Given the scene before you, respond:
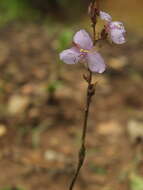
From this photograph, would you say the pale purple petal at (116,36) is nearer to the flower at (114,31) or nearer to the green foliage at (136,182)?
the flower at (114,31)

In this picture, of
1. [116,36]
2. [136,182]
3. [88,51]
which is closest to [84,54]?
[88,51]

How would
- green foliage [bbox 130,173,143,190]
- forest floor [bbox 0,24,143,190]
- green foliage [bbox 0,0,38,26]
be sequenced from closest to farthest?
green foliage [bbox 130,173,143,190], forest floor [bbox 0,24,143,190], green foliage [bbox 0,0,38,26]

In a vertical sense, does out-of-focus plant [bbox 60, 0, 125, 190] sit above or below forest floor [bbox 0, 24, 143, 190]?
above

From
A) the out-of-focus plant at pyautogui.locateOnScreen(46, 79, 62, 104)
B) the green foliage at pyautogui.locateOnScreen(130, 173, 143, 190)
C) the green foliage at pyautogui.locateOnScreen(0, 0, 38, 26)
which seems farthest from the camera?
the green foliage at pyautogui.locateOnScreen(0, 0, 38, 26)

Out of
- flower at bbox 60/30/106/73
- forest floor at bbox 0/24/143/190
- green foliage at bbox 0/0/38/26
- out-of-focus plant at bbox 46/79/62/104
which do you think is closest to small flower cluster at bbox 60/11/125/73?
flower at bbox 60/30/106/73

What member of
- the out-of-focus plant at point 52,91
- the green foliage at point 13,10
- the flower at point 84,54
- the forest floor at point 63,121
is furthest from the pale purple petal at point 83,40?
the green foliage at point 13,10

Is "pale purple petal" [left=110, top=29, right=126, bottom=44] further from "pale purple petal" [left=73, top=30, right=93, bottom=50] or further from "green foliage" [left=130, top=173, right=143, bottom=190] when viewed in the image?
"green foliage" [left=130, top=173, right=143, bottom=190]

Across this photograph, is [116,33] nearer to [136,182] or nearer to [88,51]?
[88,51]
